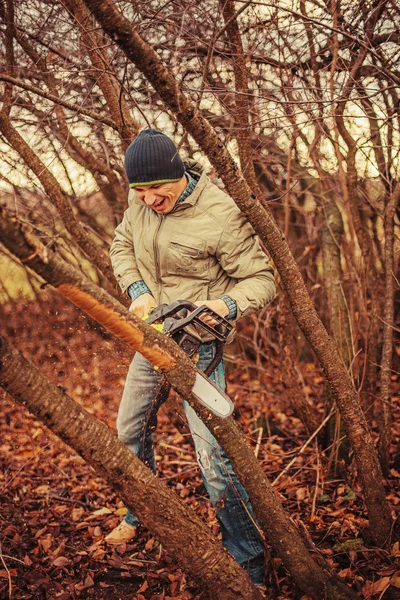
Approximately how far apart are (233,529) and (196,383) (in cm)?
95

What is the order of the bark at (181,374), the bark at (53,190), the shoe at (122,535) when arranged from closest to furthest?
the bark at (181,374), the shoe at (122,535), the bark at (53,190)

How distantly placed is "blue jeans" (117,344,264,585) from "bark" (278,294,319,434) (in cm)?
149

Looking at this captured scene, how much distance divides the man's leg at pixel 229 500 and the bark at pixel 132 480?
39cm

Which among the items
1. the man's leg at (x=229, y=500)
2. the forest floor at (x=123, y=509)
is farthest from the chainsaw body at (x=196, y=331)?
the forest floor at (x=123, y=509)

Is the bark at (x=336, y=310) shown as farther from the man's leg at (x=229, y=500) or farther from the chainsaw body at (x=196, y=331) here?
the chainsaw body at (x=196, y=331)

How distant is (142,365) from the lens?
2.73 m

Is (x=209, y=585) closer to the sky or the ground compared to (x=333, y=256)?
closer to the ground

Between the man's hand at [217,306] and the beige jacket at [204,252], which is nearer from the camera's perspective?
the man's hand at [217,306]

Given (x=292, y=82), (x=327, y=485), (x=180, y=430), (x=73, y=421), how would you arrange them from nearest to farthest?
(x=73, y=421) < (x=292, y=82) < (x=327, y=485) < (x=180, y=430)

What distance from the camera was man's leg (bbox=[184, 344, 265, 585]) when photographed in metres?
2.54

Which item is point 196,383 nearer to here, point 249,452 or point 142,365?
point 249,452

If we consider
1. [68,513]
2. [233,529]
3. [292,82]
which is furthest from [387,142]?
[68,513]

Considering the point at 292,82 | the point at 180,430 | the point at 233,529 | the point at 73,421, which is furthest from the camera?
the point at 180,430

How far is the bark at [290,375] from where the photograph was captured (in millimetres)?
4012
